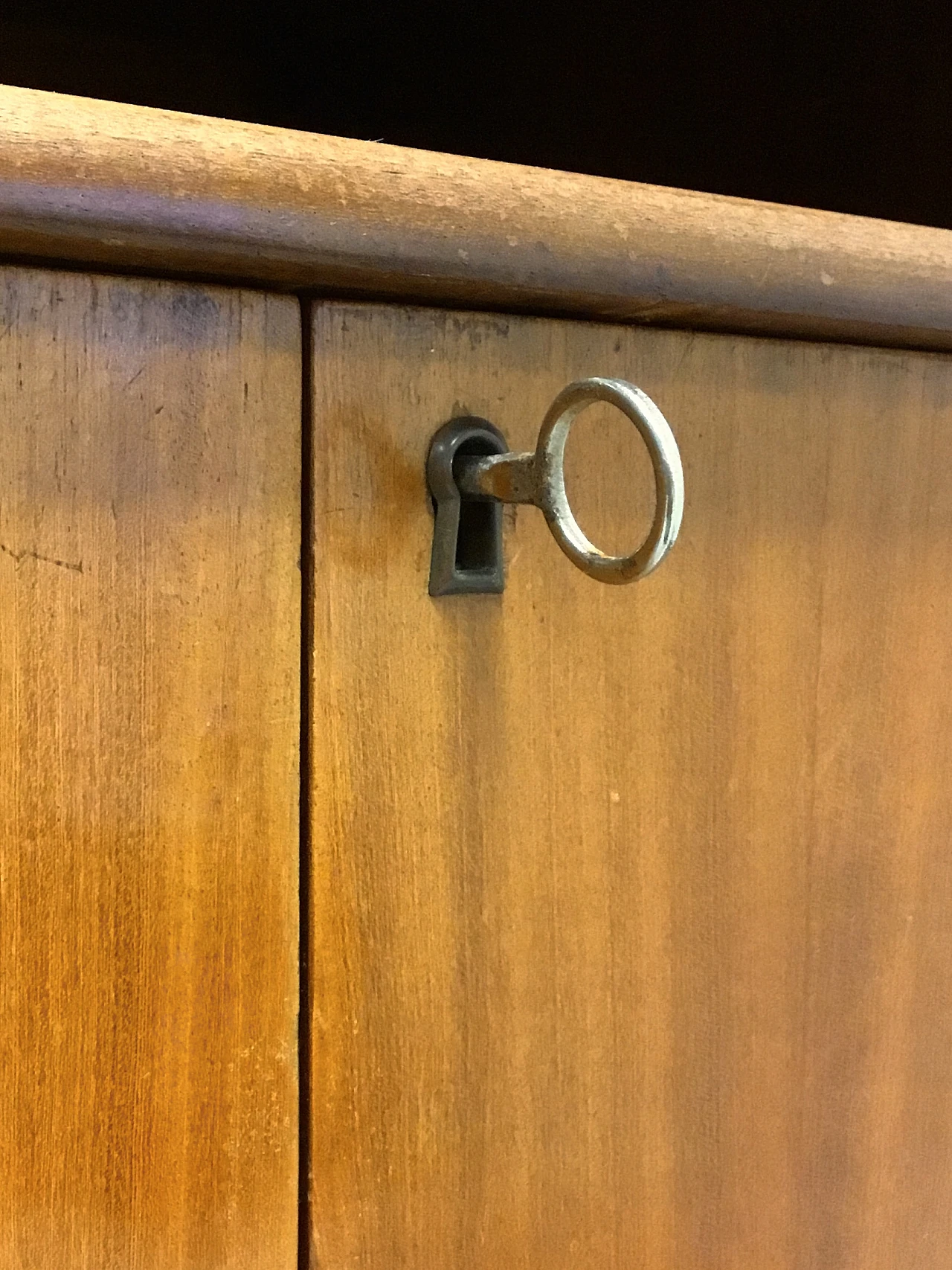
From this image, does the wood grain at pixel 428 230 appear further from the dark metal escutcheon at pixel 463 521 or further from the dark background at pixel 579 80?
the dark background at pixel 579 80

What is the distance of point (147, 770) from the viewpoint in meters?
0.27

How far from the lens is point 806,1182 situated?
1.26ft

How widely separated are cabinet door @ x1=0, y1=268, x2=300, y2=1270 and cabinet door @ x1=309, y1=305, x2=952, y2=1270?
0.05ft

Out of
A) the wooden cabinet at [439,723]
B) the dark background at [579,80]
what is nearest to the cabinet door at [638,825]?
the wooden cabinet at [439,723]

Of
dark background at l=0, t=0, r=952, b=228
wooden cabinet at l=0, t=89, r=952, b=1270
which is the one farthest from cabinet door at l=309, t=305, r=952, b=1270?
dark background at l=0, t=0, r=952, b=228

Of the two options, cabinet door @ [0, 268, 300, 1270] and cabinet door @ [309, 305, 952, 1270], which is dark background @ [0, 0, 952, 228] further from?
cabinet door @ [0, 268, 300, 1270]

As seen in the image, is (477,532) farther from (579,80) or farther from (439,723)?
(579,80)

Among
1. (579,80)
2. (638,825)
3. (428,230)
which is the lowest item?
(638,825)

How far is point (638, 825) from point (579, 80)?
561 millimetres

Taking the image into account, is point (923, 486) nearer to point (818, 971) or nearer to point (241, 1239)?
point (818, 971)

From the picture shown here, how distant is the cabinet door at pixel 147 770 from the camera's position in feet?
0.84

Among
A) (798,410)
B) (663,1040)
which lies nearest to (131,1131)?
(663,1040)

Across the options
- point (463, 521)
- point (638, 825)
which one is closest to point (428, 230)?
point (463, 521)

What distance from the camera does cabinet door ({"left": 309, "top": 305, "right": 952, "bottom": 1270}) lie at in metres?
0.30
